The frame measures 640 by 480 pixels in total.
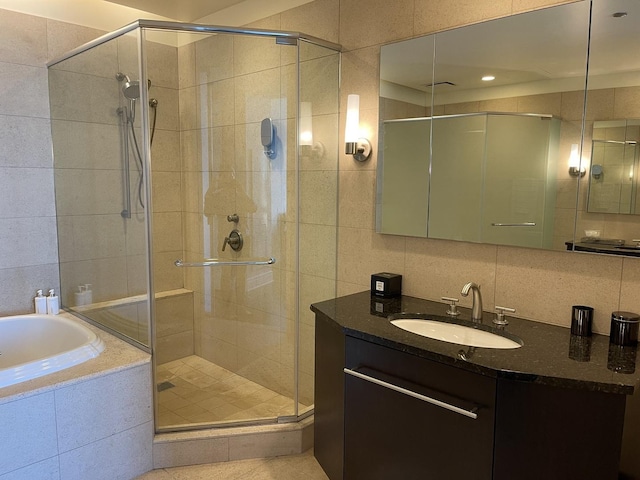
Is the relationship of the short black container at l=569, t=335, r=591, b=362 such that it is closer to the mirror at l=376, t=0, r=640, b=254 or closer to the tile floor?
the mirror at l=376, t=0, r=640, b=254

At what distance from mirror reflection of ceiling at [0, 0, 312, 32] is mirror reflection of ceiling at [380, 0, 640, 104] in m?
0.96

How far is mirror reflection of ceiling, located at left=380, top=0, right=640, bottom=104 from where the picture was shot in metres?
1.67

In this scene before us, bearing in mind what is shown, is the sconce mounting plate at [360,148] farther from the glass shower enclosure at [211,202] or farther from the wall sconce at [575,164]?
the wall sconce at [575,164]

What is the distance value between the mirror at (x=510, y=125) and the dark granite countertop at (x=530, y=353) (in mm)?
371

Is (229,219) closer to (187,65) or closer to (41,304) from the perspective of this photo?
(187,65)

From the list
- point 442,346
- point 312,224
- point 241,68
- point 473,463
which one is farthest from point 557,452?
point 241,68

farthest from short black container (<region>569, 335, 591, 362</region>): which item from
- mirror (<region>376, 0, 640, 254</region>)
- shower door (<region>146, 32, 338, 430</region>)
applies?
shower door (<region>146, 32, 338, 430</region>)

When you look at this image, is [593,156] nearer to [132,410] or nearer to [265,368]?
[265,368]

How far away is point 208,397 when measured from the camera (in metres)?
2.68

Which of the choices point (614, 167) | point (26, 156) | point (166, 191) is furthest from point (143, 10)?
point (614, 167)

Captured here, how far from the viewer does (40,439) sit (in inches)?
78.4

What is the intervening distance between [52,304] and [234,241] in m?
1.30

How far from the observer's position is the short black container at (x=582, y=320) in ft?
5.82

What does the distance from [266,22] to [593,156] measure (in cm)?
208
